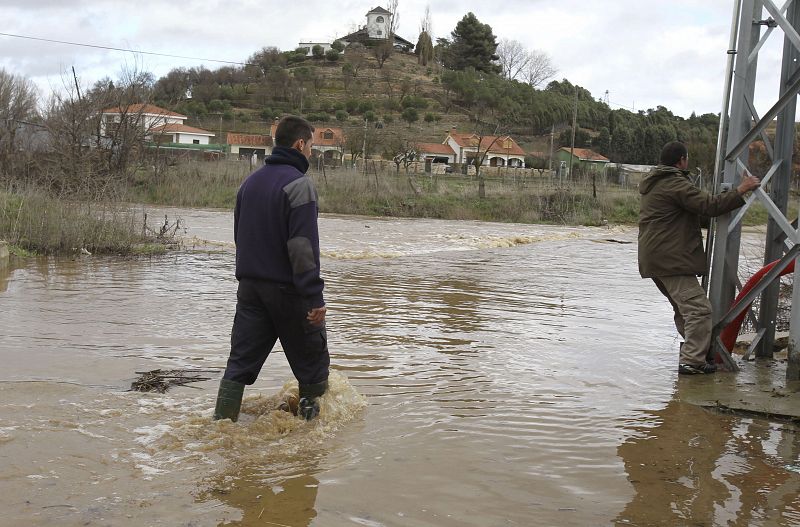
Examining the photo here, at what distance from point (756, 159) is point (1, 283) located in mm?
19456

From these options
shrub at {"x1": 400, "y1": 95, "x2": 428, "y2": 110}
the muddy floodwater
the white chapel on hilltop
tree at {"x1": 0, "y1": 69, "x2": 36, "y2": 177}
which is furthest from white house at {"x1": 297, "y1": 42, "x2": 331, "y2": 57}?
the muddy floodwater

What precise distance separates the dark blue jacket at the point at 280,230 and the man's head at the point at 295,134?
0.40 ft

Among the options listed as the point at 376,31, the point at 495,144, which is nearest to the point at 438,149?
Result: the point at 495,144

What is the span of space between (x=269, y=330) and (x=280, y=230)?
66 cm

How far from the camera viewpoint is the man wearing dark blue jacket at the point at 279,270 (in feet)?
16.3

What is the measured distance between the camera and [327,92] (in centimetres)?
12344

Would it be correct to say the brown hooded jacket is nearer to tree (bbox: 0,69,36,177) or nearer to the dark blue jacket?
the dark blue jacket

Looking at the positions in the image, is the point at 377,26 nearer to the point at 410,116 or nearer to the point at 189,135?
the point at 410,116

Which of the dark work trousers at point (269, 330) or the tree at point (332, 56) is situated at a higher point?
the tree at point (332, 56)

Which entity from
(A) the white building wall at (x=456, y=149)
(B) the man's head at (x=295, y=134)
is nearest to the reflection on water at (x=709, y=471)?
(B) the man's head at (x=295, y=134)

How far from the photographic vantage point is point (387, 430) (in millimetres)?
5484

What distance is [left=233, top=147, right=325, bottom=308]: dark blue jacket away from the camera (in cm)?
495

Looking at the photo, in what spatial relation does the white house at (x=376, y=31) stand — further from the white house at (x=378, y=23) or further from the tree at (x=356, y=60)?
the tree at (x=356, y=60)

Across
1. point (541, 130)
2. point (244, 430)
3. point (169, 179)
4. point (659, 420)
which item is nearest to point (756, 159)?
point (659, 420)
